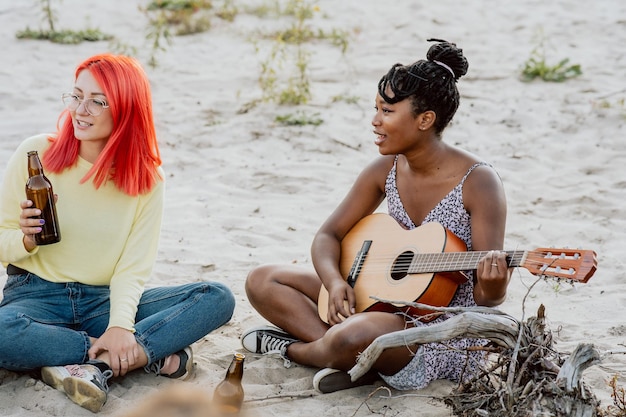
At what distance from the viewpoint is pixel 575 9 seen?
34.6 feet

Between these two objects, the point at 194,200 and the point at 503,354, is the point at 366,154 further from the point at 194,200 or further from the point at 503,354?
the point at 503,354

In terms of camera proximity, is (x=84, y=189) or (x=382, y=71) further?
(x=382, y=71)

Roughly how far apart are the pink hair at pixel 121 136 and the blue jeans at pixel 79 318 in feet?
1.59

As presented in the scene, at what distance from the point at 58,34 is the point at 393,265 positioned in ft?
20.3

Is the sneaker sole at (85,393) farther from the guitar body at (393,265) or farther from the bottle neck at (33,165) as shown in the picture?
the guitar body at (393,265)

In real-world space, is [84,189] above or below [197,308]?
above

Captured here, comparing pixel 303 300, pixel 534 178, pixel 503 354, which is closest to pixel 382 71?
pixel 534 178

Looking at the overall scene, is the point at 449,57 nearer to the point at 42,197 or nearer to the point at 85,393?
the point at 42,197

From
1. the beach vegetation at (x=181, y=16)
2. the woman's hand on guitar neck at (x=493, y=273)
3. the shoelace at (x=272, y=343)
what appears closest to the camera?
the woman's hand on guitar neck at (x=493, y=273)

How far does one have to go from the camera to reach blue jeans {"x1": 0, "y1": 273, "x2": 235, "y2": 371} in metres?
3.56

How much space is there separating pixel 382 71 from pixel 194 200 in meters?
3.21

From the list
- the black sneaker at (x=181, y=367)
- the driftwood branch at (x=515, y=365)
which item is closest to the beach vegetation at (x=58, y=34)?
the black sneaker at (x=181, y=367)

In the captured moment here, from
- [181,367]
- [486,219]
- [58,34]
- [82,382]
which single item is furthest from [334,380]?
[58,34]

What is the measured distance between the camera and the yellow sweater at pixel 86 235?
12.4 feet
